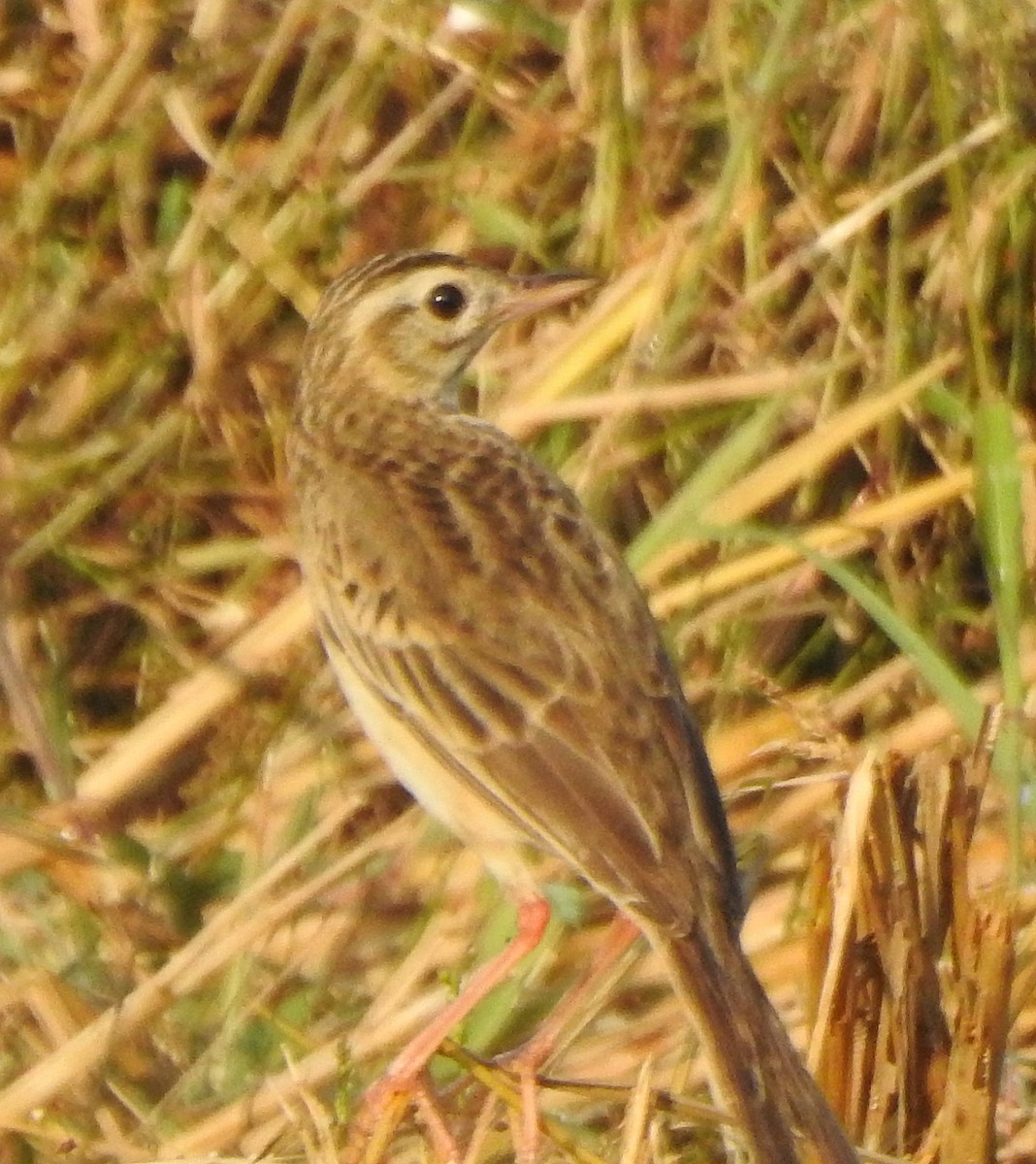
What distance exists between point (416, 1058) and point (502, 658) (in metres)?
0.65

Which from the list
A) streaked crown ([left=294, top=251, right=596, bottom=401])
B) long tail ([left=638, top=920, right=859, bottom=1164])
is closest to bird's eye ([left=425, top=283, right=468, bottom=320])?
streaked crown ([left=294, top=251, right=596, bottom=401])

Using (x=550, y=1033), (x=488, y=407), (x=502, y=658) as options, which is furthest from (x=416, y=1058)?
(x=488, y=407)

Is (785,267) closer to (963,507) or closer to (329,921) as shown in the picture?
(963,507)

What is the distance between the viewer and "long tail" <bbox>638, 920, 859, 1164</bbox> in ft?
11.9

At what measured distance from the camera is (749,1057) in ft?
12.3

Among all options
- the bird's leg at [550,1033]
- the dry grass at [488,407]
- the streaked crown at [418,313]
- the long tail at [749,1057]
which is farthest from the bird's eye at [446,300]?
the long tail at [749,1057]

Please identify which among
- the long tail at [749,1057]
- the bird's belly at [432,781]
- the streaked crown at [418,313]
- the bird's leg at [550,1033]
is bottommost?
the bird's leg at [550,1033]

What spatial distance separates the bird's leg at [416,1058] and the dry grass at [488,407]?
7.2 inches

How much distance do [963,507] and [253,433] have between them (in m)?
1.39

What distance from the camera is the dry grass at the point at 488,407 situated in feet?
15.8

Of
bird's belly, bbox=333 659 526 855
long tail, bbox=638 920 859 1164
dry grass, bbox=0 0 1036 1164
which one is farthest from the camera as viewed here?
dry grass, bbox=0 0 1036 1164

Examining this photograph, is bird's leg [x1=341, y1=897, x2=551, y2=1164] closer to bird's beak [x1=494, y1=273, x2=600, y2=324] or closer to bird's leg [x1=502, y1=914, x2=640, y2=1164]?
bird's leg [x1=502, y1=914, x2=640, y2=1164]

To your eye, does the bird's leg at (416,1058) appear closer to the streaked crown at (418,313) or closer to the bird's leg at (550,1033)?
the bird's leg at (550,1033)

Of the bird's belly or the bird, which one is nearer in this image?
the bird
